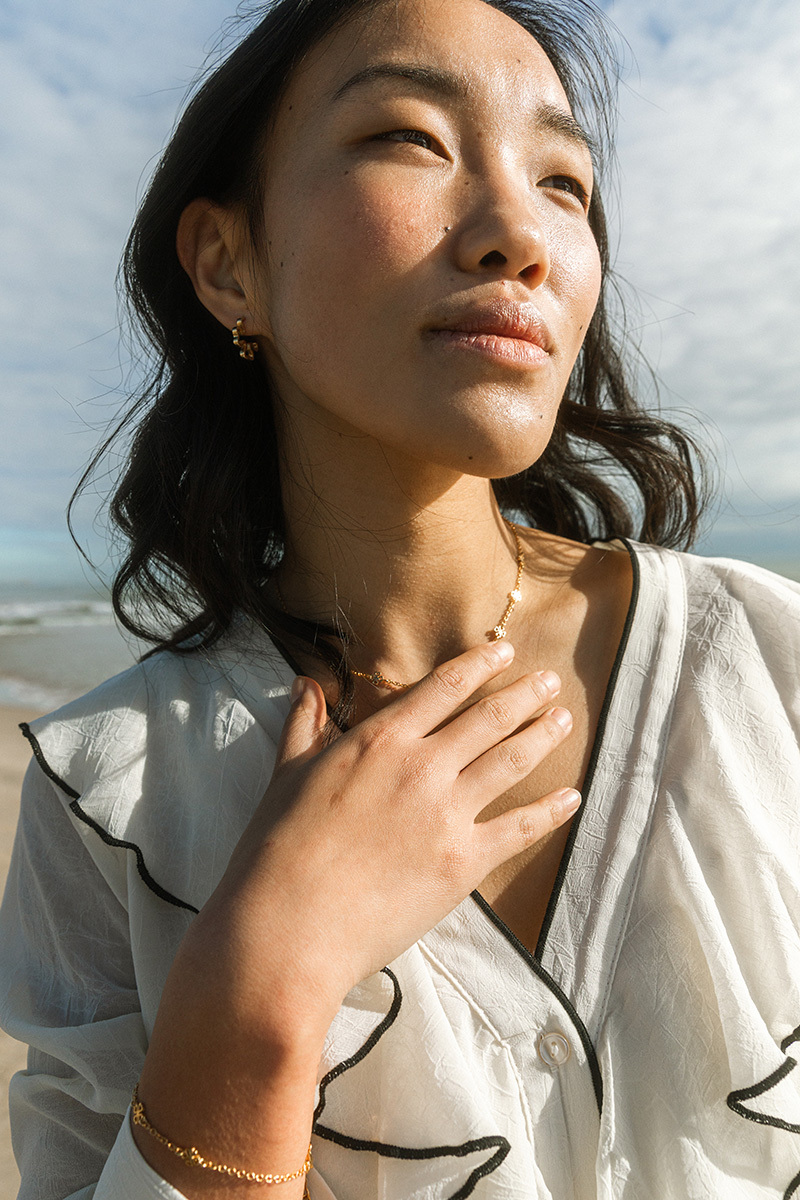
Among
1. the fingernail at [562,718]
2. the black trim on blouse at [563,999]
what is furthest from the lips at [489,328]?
the black trim on blouse at [563,999]

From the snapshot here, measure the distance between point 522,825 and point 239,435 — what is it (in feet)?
3.87

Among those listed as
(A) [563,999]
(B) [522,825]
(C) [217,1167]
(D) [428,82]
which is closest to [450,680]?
(B) [522,825]

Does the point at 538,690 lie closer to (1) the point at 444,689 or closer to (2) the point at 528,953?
(1) the point at 444,689

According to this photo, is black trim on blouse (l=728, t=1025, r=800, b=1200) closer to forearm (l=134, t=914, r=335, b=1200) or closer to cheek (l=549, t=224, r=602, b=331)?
forearm (l=134, t=914, r=335, b=1200)

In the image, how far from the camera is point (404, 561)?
5.78 ft

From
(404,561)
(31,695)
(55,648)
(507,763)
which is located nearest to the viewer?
(507,763)

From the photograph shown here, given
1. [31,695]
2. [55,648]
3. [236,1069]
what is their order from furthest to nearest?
1. [55,648]
2. [31,695]
3. [236,1069]

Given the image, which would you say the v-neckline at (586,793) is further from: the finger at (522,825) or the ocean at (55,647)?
the ocean at (55,647)

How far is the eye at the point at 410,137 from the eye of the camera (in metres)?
1.47

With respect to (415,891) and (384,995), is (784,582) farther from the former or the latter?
(384,995)

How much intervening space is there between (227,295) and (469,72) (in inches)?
25.8

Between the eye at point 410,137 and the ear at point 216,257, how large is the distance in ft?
1.35

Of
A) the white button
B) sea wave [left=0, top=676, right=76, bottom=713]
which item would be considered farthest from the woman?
sea wave [left=0, top=676, right=76, bottom=713]

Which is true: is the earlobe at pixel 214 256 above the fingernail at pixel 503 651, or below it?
above
